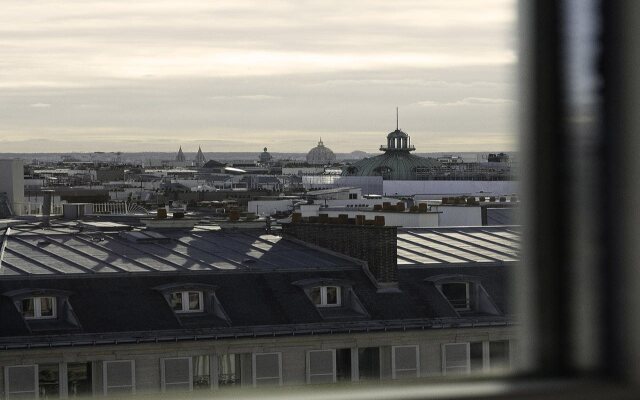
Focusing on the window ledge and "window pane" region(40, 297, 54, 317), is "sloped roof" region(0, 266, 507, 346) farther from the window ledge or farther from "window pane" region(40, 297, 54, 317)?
the window ledge

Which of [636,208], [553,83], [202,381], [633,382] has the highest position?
[553,83]

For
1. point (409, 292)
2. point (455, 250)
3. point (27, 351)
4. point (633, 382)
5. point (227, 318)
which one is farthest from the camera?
point (455, 250)

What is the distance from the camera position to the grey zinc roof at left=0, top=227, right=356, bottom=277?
22.5 m

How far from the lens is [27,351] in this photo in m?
19.5

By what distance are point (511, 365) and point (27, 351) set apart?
17631 millimetres

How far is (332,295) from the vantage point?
22750 mm

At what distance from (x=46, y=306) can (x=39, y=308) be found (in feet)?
0.44

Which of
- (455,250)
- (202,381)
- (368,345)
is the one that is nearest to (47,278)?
(202,381)

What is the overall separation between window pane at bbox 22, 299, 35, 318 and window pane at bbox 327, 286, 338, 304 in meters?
4.29

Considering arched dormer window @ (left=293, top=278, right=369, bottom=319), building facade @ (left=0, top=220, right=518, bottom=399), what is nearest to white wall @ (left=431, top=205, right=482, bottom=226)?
building facade @ (left=0, top=220, right=518, bottom=399)

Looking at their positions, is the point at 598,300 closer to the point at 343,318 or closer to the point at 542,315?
the point at 542,315

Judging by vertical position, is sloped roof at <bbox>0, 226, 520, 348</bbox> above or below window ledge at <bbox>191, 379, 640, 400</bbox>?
below

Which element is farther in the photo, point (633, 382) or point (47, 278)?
point (47, 278)

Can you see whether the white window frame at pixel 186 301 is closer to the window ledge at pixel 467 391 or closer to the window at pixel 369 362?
the window at pixel 369 362
